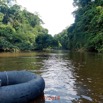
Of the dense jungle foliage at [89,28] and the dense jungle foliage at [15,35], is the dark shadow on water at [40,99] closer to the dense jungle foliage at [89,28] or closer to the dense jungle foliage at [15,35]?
the dense jungle foliage at [89,28]

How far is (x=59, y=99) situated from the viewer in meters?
6.28

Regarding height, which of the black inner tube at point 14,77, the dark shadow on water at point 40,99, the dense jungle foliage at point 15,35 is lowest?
the dark shadow on water at point 40,99

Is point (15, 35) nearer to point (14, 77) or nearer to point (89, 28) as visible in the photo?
A: point (89, 28)

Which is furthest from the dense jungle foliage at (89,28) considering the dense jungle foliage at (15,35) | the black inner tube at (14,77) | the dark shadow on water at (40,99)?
the dark shadow on water at (40,99)

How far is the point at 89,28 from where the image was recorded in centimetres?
4569

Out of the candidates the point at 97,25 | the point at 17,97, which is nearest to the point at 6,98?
the point at 17,97

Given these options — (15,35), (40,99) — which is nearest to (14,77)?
(40,99)

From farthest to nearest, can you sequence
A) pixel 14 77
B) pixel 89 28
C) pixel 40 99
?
1. pixel 89 28
2. pixel 14 77
3. pixel 40 99

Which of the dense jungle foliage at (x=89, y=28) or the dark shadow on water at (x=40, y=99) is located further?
the dense jungle foliage at (x=89, y=28)

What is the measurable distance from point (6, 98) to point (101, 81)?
4801 mm

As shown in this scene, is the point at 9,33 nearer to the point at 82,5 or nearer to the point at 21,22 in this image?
the point at 21,22

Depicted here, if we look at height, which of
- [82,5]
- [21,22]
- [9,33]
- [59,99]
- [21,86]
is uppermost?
[82,5]

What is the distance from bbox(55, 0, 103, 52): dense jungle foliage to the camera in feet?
125

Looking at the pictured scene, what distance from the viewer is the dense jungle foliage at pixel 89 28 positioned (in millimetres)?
38134
